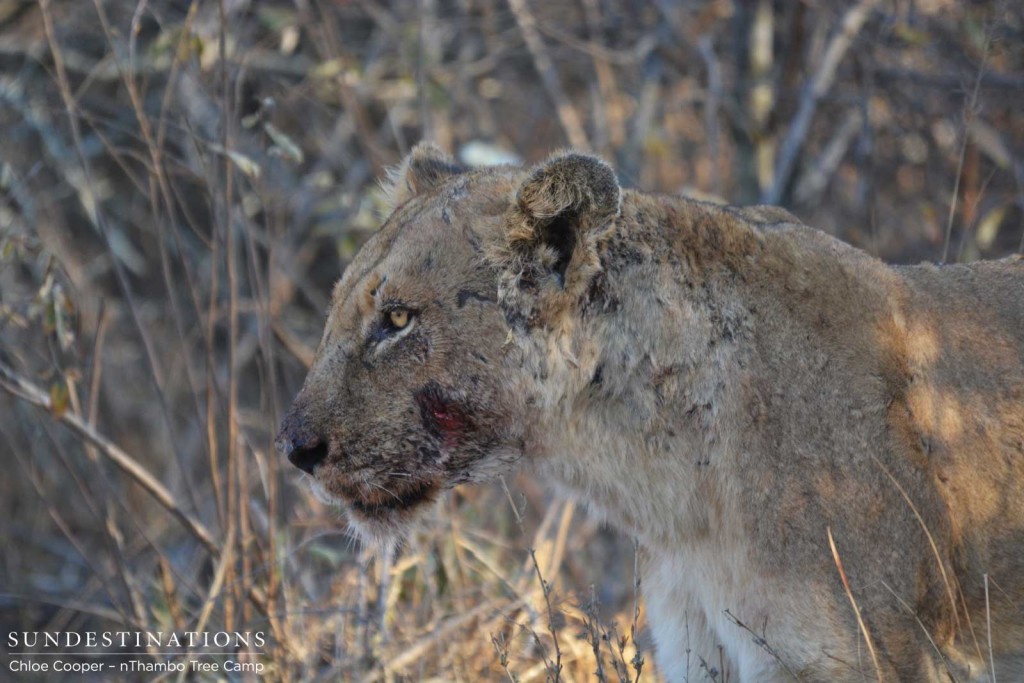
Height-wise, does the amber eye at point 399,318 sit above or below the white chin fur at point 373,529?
above

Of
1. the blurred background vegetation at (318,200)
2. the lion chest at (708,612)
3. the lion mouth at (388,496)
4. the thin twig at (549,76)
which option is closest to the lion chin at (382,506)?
the lion mouth at (388,496)

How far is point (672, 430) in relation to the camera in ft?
9.68

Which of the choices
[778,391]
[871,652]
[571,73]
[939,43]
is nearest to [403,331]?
[778,391]

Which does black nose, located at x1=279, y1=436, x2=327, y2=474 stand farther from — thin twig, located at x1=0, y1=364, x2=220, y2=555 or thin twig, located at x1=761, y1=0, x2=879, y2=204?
thin twig, located at x1=761, y1=0, x2=879, y2=204

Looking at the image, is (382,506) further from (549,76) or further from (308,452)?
(549,76)

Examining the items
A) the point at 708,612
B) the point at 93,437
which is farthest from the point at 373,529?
the point at 93,437

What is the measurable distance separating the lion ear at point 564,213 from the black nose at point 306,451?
0.70 metres

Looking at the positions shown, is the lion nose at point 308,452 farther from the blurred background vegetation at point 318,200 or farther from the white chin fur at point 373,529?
the blurred background vegetation at point 318,200

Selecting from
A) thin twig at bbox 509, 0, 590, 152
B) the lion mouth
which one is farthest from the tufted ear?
thin twig at bbox 509, 0, 590, 152

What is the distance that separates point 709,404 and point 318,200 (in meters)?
5.42

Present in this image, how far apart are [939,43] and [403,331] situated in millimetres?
5137

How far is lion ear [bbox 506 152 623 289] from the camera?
285cm

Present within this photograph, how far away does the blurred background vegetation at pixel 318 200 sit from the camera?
4.52 m

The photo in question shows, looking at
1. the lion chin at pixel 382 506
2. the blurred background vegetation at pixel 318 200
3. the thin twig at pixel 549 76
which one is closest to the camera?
the lion chin at pixel 382 506
